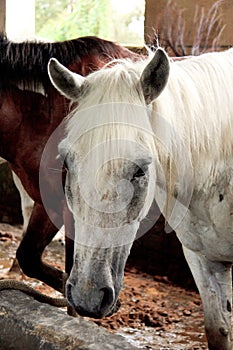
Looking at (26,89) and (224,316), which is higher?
(26,89)

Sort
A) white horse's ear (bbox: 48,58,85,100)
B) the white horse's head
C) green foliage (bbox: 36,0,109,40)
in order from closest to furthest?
the white horse's head < white horse's ear (bbox: 48,58,85,100) < green foliage (bbox: 36,0,109,40)

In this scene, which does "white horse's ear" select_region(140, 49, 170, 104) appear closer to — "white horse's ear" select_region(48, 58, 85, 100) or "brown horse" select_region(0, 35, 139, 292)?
"white horse's ear" select_region(48, 58, 85, 100)

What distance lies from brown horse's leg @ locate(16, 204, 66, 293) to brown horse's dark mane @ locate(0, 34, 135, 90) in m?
0.63

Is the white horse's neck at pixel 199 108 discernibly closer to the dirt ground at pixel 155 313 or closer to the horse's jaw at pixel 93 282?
the horse's jaw at pixel 93 282

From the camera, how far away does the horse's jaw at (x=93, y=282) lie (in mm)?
1590

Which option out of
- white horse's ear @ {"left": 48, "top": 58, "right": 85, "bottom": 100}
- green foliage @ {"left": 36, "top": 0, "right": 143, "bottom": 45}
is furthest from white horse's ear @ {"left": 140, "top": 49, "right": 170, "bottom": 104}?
green foliage @ {"left": 36, "top": 0, "right": 143, "bottom": 45}

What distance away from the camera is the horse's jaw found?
5.22 ft

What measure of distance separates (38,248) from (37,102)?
71 cm

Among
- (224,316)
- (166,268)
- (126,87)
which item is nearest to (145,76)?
(126,87)

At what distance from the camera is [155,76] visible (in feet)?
5.42

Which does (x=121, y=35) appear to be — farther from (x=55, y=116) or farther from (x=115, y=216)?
(x=115, y=216)

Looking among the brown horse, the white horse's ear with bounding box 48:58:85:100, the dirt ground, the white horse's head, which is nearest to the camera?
the white horse's head

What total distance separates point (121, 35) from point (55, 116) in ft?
26.8

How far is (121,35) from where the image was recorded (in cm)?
1072
